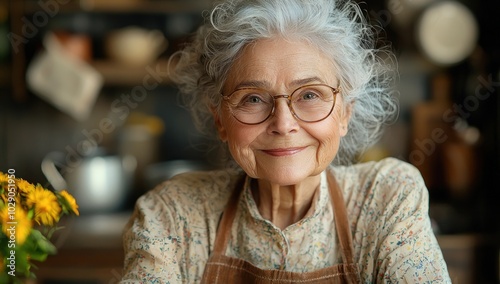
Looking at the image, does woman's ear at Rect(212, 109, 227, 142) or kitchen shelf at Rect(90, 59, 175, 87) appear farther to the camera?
kitchen shelf at Rect(90, 59, 175, 87)

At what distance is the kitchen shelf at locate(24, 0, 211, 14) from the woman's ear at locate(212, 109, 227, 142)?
1993 millimetres

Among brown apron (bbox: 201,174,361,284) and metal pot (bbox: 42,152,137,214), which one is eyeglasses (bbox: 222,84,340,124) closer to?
brown apron (bbox: 201,174,361,284)

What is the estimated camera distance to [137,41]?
3645 millimetres

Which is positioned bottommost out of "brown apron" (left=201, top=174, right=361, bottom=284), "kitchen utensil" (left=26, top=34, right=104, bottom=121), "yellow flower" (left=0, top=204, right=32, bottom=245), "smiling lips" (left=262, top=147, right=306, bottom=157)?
"brown apron" (left=201, top=174, right=361, bottom=284)

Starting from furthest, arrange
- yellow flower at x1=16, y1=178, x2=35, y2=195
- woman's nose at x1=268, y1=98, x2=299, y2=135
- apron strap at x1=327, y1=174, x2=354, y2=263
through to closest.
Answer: apron strap at x1=327, y1=174, x2=354, y2=263, woman's nose at x1=268, y1=98, x2=299, y2=135, yellow flower at x1=16, y1=178, x2=35, y2=195

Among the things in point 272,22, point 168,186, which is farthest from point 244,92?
point 168,186

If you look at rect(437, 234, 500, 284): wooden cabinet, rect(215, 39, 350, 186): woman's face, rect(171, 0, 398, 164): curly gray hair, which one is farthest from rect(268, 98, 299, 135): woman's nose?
rect(437, 234, 500, 284): wooden cabinet

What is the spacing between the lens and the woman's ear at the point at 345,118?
5.43 feet

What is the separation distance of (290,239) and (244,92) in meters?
0.38

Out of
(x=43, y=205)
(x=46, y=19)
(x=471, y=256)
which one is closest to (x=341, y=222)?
(x=43, y=205)

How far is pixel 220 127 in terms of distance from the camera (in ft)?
5.64

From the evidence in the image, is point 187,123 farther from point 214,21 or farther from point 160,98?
point 214,21

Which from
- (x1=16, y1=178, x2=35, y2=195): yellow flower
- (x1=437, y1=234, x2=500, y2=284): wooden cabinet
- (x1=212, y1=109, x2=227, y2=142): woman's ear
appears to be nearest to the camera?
(x1=16, y1=178, x2=35, y2=195): yellow flower

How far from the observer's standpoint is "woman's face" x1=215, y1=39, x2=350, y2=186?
1.51 m
